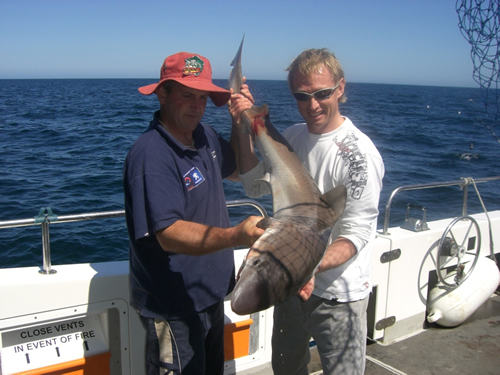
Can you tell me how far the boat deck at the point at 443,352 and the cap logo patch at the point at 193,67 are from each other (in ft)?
8.67

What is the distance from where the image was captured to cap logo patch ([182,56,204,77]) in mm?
2479

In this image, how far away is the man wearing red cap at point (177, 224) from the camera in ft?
Answer: 7.09

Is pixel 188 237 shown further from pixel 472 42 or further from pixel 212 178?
pixel 472 42

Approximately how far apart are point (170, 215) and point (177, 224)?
0.06 meters

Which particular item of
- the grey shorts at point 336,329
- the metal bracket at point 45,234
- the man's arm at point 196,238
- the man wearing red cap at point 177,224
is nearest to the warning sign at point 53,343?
the metal bracket at point 45,234

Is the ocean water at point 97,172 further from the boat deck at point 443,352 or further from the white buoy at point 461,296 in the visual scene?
the boat deck at point 443,352

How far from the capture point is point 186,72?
247 centimetres

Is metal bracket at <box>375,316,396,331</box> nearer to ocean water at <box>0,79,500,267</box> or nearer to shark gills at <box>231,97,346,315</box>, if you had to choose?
ocean water at <box>0,79,500,267</box>

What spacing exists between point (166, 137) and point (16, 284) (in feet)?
4.56

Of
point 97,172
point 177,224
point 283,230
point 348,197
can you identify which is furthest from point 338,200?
point 97,172

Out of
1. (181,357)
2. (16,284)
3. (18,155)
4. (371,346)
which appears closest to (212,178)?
(181,357)

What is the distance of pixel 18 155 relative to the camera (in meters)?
17.1

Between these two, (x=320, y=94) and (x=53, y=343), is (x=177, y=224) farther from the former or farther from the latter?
(x=53, y=343)

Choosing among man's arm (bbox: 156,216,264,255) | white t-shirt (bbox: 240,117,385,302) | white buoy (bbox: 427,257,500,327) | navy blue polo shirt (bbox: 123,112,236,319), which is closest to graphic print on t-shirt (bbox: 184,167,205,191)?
navy blue polo shirt (bbox: 123,112,236,319)
